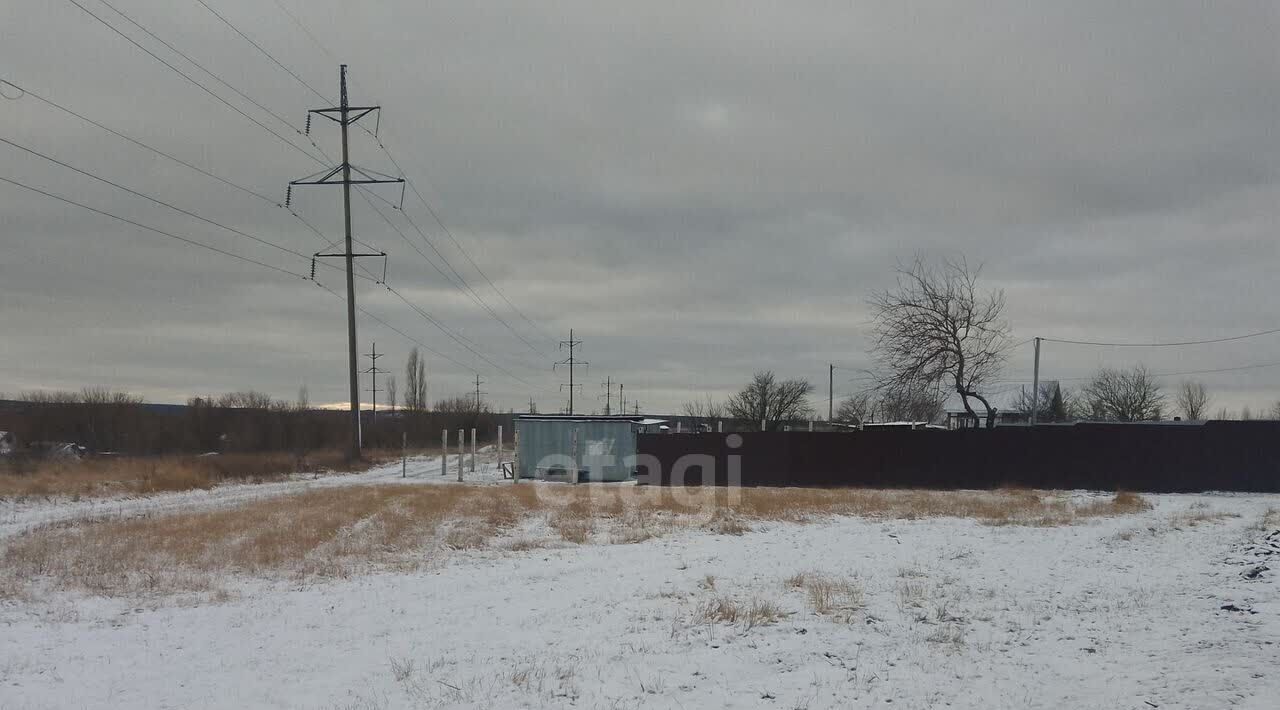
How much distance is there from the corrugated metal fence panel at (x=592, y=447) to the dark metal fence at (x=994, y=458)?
175 inches

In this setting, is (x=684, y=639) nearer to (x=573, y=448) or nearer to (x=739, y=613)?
(x=739, y=613)

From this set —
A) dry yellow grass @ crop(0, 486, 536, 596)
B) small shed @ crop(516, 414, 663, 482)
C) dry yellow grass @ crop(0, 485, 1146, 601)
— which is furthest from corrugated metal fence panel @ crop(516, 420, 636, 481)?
dry yellow grass @ crop(0, 486, 536, 596)

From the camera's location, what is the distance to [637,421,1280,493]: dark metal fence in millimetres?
26734

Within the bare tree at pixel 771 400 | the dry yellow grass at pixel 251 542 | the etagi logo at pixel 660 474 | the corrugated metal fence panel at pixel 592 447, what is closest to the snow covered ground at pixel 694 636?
the dry yellow grass at pixel 251 542

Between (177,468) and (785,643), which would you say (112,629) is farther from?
(177,468)

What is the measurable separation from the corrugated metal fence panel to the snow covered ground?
65.5 feet

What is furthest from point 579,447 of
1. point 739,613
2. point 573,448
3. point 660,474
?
point 739,613

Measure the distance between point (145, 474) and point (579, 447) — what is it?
15506 millimetres

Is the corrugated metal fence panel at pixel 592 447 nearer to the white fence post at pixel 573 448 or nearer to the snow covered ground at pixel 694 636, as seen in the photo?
the white fence post at pixel 573 448

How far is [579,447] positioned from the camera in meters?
35.2

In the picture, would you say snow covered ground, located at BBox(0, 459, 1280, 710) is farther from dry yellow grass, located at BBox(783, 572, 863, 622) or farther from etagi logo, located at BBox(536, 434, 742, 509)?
etagi logo, located at BBox(536, 434, 742, 509)

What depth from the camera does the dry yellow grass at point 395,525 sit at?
43.1 feet

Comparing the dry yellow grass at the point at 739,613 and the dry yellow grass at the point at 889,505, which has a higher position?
the dry yellow grass at the point at 739,613

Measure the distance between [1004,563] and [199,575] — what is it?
12229 mm
